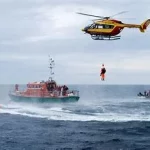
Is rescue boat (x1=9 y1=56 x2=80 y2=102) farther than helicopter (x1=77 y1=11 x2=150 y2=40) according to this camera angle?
Yes

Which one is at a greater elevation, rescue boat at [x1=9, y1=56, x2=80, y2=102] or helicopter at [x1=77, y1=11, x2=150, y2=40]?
helicopter at [x1=77, y1=11, x2=150, y2=40]

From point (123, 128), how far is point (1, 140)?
17.7 metres

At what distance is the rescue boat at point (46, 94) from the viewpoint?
101m

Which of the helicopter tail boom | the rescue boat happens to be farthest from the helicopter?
the rescue boat

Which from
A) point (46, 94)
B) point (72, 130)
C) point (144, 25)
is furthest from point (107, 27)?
point (46, 94)

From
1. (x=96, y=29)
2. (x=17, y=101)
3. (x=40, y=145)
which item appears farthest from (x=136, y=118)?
(x=17, y=101)

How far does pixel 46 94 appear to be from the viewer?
103125 millimetres

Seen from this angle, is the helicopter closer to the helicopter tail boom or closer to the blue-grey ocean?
the helicopter tail boom

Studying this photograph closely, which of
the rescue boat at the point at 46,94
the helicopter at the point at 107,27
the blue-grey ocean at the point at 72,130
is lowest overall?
the blue-grey ocean at the point at 72,130

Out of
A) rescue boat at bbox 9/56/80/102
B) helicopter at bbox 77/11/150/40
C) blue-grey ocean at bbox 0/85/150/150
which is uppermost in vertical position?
helicopter at bbox 77/11/150/40

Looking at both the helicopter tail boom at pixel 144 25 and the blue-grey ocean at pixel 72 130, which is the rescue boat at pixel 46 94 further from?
the helicopter tail boom at pixel 144 25

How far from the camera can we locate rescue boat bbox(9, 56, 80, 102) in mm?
100562

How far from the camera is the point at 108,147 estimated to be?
156ft

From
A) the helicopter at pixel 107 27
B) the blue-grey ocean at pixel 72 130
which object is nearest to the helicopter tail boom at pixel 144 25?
the helicopter at pixel 107 27
